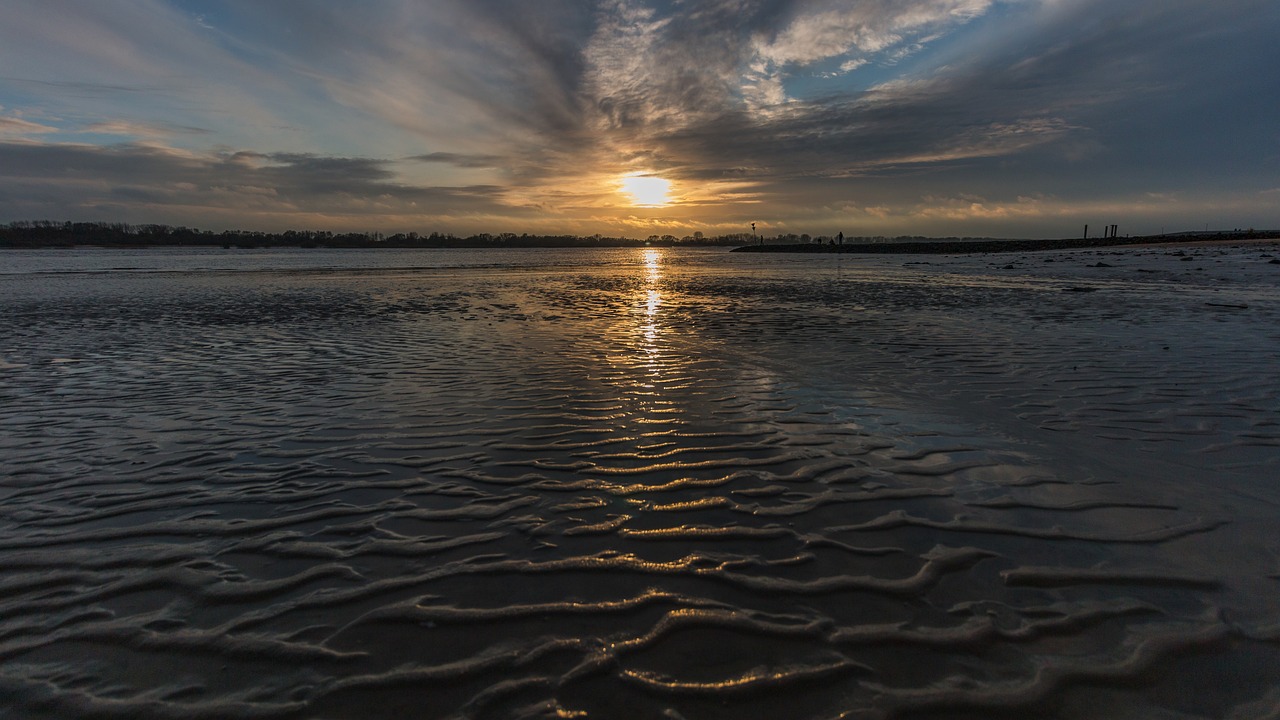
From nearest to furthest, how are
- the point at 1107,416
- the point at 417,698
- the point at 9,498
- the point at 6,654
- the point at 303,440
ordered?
the point at 417,698, the point at 6,654, the point at 9,498, the point at 303,440, the point at 1107,416

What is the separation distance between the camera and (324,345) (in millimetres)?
14289

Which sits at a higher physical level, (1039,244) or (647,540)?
(1039,244)

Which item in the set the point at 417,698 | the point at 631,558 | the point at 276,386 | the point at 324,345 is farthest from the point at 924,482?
the point at 324,345

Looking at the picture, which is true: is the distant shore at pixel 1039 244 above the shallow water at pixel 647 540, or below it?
above

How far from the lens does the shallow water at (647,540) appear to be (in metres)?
3.11

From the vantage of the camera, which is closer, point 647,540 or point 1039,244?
point 647,540

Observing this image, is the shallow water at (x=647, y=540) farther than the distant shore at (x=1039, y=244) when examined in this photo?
No

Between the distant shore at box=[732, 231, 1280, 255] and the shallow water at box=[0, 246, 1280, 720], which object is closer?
the shallow water at box=[0, 246, 1280, 720]

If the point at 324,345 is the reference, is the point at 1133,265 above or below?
above

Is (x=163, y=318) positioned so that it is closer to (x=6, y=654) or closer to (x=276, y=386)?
(x=276, y=386)

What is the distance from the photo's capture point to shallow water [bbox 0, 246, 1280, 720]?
311 cm

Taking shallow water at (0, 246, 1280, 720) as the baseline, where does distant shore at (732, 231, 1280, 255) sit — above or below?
above

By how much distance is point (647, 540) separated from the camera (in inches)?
183

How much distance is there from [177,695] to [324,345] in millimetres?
12788
